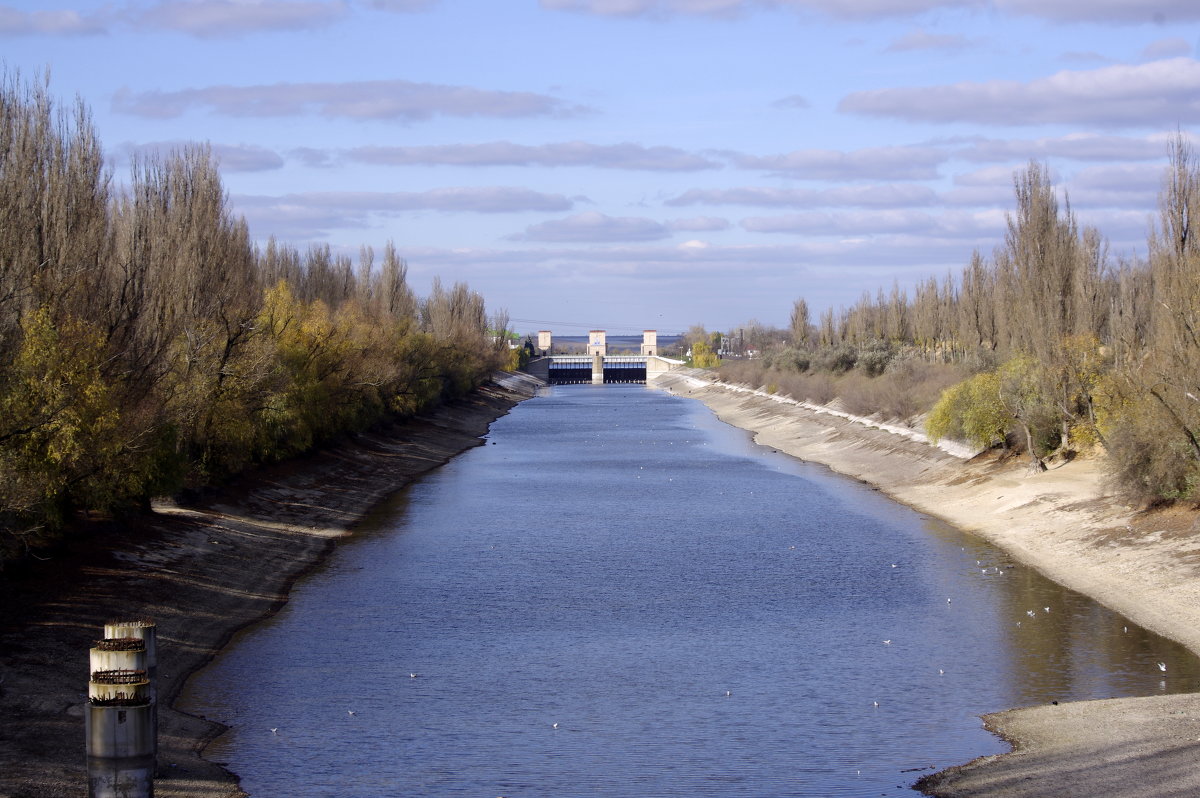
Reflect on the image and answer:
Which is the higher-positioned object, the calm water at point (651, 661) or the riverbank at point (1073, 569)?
the riverbank at point (1073, 569)

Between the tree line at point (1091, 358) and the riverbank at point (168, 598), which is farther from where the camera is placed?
the tree line at point (1091, 358)

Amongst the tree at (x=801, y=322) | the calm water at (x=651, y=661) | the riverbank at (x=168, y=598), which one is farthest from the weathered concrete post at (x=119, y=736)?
the tree at (x=801, y=322)

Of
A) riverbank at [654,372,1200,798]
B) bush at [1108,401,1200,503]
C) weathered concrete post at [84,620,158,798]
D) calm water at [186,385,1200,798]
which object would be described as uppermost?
bush at [1108,401,1200,503]

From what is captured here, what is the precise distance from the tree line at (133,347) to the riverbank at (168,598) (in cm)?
98

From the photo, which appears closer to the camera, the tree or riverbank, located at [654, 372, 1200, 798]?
riverbank, located at [654, 372, 1200, 798]

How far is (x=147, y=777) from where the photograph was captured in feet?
40.9

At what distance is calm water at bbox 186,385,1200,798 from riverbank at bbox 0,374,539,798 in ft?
2.25

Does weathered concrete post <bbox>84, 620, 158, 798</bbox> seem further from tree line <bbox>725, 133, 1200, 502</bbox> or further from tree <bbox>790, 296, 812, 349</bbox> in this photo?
tree <bbox>790, 296, 812, 349</bbox>

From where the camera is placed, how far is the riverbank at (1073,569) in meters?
15.3

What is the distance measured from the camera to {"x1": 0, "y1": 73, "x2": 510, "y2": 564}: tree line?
2188 cm

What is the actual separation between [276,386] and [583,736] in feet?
84.1

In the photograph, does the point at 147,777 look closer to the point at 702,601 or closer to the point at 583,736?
the point at 583,736

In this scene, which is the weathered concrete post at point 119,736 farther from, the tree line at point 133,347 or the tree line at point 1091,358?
the tree line at point 1091,358

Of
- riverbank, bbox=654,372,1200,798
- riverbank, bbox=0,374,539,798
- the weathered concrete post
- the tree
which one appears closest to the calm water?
riverbank, bbox=0,374,539,798
